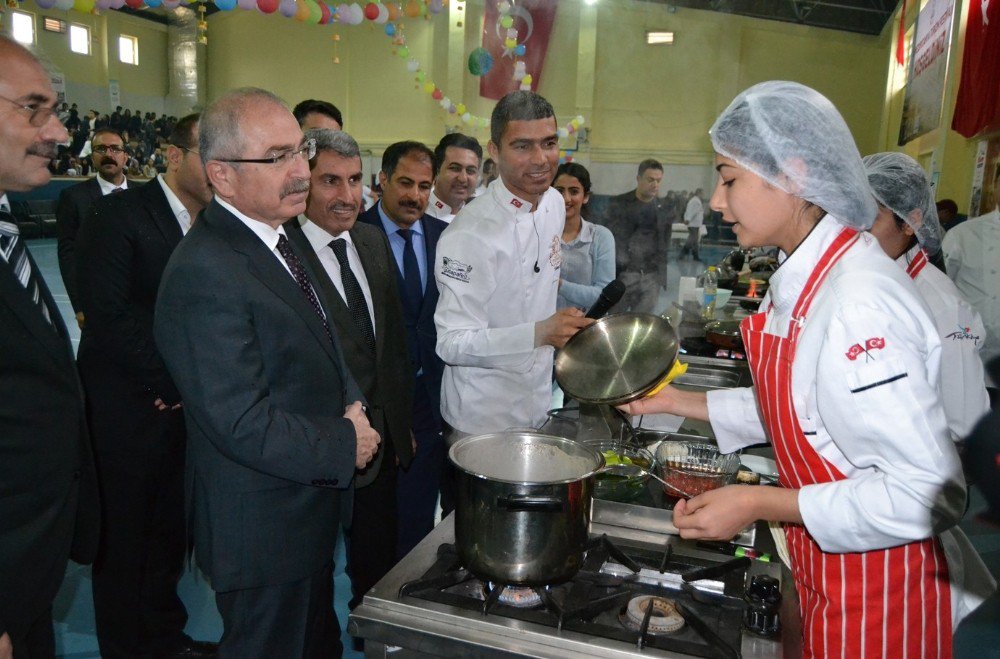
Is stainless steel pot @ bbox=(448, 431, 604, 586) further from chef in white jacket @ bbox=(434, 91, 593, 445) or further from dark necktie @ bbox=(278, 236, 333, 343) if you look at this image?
chef in white jacket @ bbox=(434, 91, 593, 445)

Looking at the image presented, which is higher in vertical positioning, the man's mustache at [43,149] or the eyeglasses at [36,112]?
the eyeglasses at [36,112]

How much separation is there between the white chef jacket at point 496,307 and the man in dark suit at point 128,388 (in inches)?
35.5

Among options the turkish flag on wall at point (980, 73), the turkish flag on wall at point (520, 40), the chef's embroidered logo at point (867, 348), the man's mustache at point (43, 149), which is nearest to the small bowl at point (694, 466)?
the chef's embroidered logo at point (867, 348)

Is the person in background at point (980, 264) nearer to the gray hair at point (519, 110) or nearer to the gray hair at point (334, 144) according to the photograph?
the gray hair at point (519, 110)

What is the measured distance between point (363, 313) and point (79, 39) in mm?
17691

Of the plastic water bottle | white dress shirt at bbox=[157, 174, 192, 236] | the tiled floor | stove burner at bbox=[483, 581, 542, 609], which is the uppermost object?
white dress shirt at bbox=[157, 174, 192, 236]

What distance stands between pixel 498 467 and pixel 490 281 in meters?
0.90

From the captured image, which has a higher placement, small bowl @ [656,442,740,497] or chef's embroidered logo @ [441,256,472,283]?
chef's embroidered logo @ [441,256,472,283]

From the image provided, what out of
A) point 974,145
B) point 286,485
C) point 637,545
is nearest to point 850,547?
point 637,545

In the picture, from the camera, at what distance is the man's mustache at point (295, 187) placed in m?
1.63

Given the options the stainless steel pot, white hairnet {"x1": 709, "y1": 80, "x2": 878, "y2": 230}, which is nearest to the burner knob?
the stainless steel pot

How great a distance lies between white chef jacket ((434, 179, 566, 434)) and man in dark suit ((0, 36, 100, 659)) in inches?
42.0

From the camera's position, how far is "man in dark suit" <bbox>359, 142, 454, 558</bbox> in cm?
275

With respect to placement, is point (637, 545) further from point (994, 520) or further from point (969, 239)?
point (969, 239)
